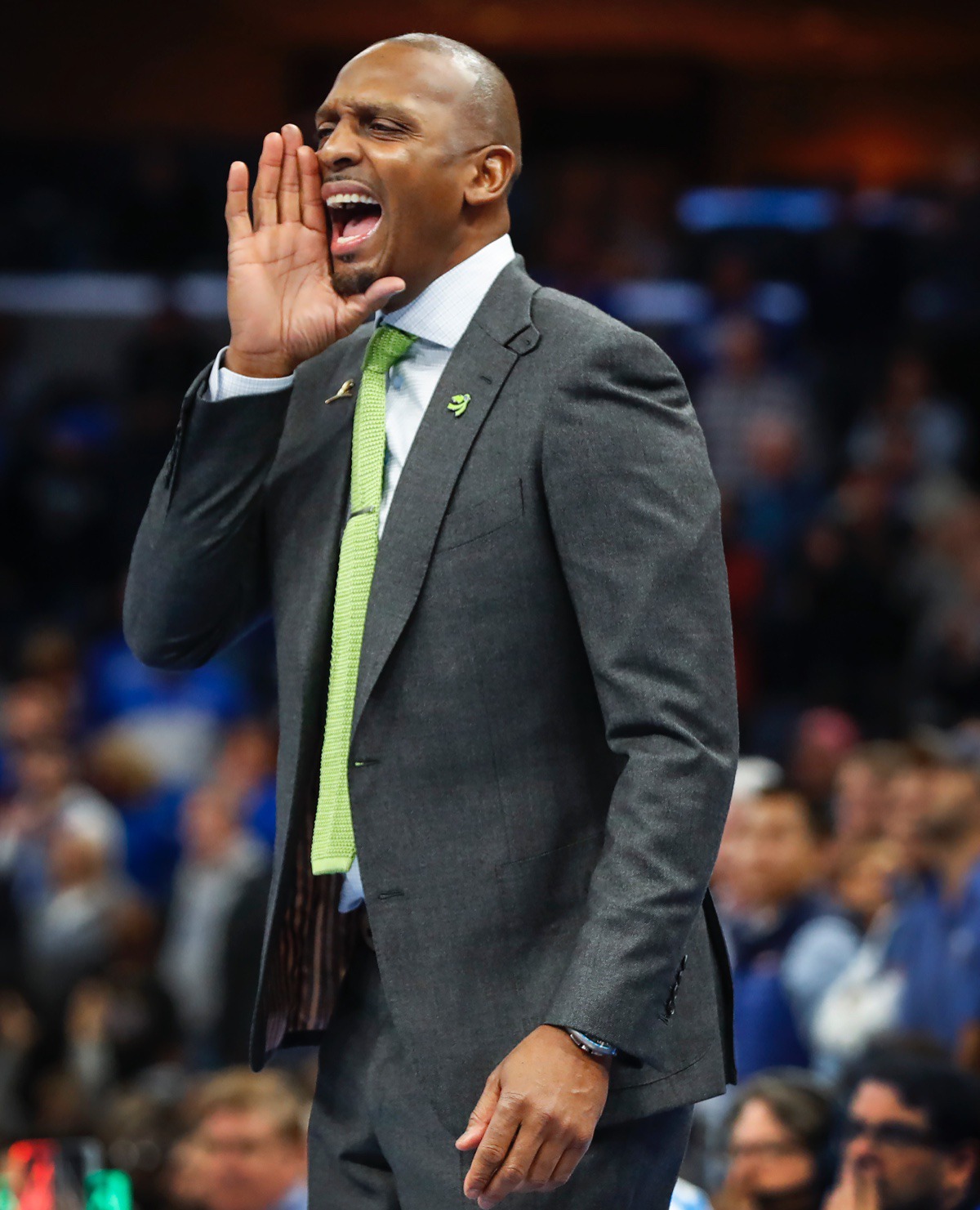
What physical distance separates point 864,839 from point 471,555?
3.82 m

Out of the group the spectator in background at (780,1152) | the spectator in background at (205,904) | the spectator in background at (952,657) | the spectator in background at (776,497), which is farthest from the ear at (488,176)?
the spectator in background at (776,497)

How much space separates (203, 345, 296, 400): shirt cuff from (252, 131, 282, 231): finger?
169 mm

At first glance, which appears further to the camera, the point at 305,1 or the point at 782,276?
the point at 305,1

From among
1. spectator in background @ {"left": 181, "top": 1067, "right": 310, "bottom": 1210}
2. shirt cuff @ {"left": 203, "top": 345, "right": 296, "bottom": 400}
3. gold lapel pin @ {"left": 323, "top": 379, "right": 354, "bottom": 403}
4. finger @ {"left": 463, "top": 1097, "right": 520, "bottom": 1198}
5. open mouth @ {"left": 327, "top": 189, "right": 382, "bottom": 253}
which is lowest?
spectator in background @ {"left": 181, "top": 1067, "right": 310, "bottom": 1210}

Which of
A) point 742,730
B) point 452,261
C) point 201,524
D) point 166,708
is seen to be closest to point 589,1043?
point 201,524

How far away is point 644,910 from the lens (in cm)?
171

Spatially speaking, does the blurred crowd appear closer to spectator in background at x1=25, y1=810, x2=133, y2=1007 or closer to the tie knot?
spectator in background at x1=25, y1=810, x2=133, y2=1007

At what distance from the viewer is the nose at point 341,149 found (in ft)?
6.41

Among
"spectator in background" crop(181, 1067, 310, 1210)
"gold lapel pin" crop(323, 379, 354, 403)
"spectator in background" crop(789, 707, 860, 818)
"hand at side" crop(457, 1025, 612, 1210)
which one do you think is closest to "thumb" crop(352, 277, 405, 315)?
"gold lapel pin" crop(323, 379, 354, 403)

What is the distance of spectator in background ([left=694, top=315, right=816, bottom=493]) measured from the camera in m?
8.62

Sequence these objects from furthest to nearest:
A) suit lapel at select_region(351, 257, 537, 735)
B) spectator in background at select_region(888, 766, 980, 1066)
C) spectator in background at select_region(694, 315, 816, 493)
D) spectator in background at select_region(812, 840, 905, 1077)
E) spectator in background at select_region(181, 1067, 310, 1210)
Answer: spectator in background at select_region(694, 315, 816, 493)
spectator in background at select_region(812, 840, 905, 1077)
spectator in background at select_region(888, 766, 980, 1066)
spectator in background at select_region(181, 1067, 310, 1210)
suit lapel at select_region(351, 257, 537, 735)

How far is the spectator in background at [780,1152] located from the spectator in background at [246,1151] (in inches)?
36.7

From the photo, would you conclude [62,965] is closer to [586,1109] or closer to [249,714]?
[249,714]

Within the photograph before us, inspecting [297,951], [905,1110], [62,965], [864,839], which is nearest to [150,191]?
[62,965]
